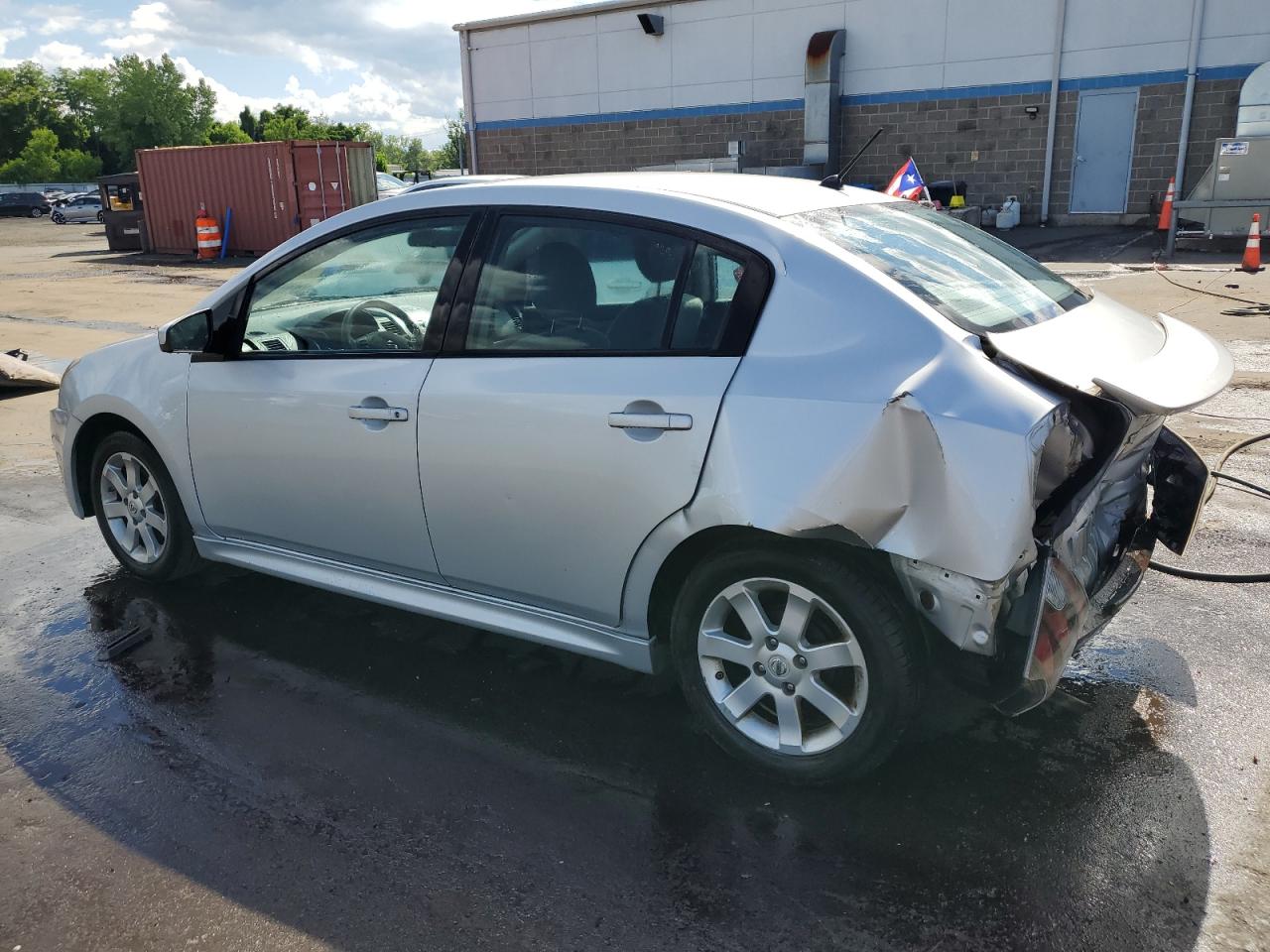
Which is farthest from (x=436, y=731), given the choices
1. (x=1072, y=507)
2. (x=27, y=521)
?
(x=27, y=521)

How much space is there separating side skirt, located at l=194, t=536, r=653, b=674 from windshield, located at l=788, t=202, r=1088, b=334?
4.53 ft

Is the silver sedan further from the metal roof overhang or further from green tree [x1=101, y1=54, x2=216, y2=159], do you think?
green tree [x1=101, y1=54, x2=216, y2=159]

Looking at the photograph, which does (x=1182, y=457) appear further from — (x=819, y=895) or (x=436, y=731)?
(x=436, y=731)

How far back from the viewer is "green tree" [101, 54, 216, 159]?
289 ft

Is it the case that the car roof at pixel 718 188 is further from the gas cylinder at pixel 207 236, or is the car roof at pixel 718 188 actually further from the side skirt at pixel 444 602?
the gas cylinder at pixel 207 236

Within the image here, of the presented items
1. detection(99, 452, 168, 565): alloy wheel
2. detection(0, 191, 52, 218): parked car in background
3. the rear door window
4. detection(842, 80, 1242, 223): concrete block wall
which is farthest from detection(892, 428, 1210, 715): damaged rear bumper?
detection(0, 191, 52, 218): parked car in background

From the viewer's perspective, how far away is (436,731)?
3516mm

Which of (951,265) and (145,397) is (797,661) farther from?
(145,397)

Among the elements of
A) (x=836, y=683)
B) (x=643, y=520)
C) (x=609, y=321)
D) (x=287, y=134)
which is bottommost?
(x=836, y=683)

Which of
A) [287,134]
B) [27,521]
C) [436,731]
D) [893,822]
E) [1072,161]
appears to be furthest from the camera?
[287,134]

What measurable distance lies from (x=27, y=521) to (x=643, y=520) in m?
4.47

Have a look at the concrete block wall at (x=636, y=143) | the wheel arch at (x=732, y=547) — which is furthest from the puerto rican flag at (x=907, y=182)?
the concrete block wall at (x=636, y=143)

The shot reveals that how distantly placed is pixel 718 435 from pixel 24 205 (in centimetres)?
6578

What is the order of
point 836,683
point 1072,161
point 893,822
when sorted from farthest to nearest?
point 1072,161, point 836,683, point 893,822
